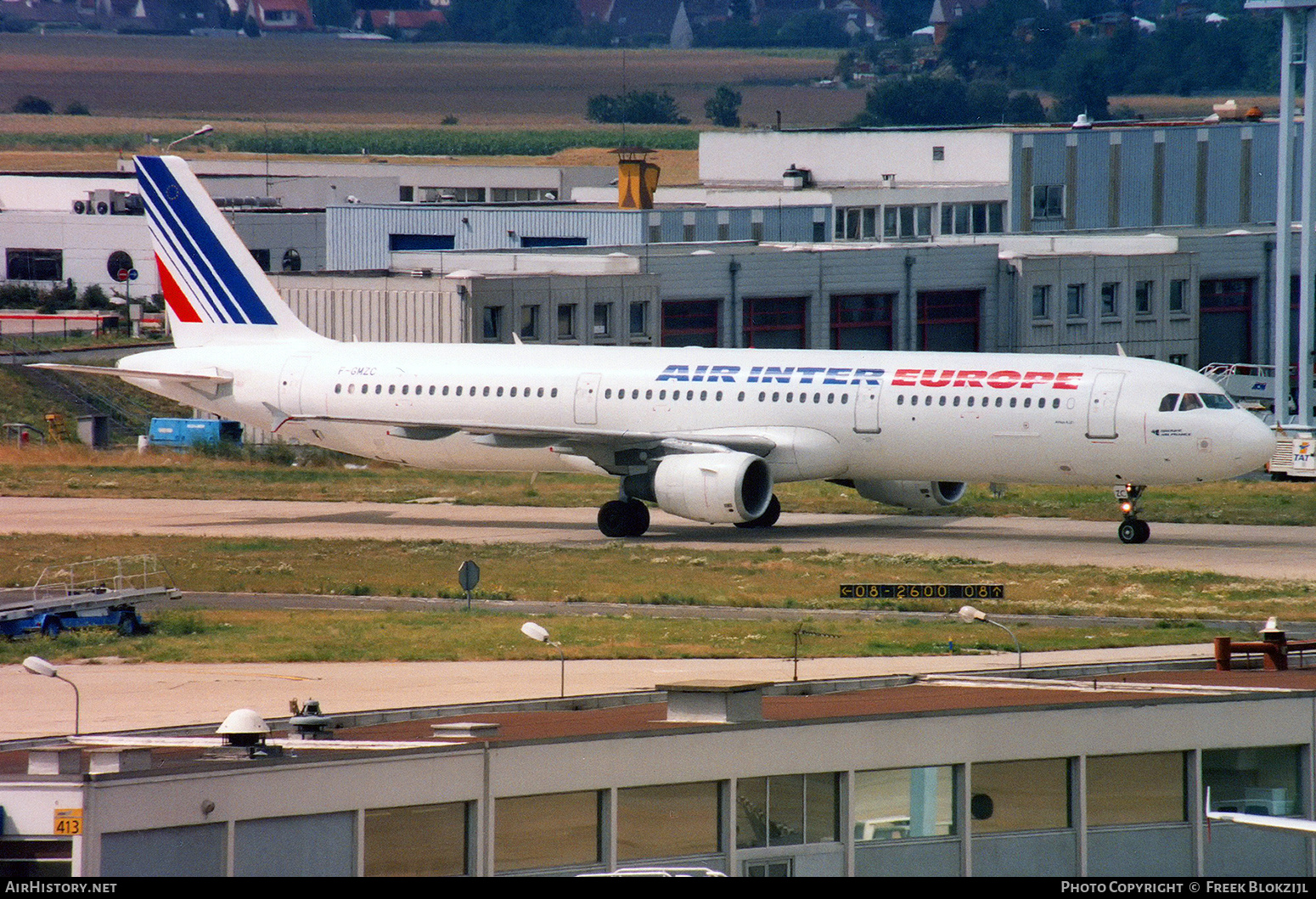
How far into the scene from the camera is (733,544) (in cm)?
4756

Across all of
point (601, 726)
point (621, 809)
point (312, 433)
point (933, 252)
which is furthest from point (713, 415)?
point (933, 252)

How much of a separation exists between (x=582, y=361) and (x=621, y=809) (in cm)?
3256

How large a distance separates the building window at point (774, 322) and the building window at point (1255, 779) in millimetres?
57037

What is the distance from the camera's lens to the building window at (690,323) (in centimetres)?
7525

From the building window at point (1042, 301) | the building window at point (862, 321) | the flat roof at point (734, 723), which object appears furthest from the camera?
the building window at point (1042, 301)

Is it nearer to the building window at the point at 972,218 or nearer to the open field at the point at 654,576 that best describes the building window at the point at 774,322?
the building window at the point at 972,218

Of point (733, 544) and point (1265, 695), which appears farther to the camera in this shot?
point (733, 544)

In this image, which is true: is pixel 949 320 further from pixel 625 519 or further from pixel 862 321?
pixel 625 519

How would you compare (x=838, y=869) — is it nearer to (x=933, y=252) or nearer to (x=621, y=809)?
(x=621, y=809)

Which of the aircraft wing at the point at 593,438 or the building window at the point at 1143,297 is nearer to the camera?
the aircraft wing at the point at 593,438

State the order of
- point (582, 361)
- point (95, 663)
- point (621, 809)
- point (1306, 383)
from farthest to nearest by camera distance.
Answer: point (1306, 383), point (582, 361), point (95, 663), point (621, 809)

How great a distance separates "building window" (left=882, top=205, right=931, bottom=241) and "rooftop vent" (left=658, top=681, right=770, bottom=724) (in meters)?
77.0

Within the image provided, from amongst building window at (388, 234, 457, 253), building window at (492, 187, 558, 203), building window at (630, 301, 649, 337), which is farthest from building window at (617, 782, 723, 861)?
building window at (492, 187, 558, 203)

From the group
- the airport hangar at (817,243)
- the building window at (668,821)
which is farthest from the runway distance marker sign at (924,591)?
the airport hangar at (817,243)
